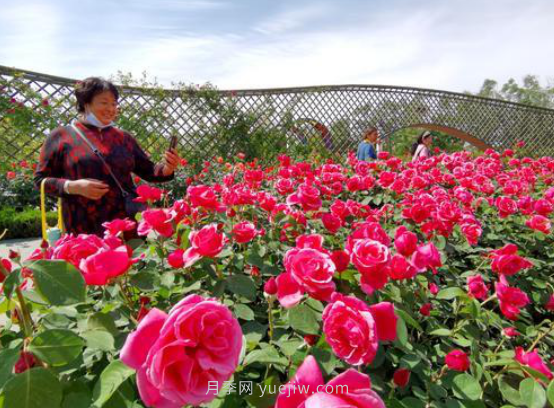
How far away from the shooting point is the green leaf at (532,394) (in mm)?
606

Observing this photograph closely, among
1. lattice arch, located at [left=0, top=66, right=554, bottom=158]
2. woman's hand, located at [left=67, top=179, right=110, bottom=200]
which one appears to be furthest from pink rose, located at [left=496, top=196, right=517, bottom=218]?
lattice arch, located at [left=0, top=66, right=554, bottom=158]

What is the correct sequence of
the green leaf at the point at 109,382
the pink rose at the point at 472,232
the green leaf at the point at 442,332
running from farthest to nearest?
the pink rose at the point at 472,232 < the green leaf at the point at 442,332 < the green leaf at the point at 109,382

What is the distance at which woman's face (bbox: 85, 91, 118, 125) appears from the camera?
5.97 feet

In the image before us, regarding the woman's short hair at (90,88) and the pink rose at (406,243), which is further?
the woman's short hair at (90,88)

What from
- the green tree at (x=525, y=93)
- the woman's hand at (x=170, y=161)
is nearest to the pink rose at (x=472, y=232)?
the woman's hand at (x=170, y=161)

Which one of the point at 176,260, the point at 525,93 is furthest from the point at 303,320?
the point at 525,93

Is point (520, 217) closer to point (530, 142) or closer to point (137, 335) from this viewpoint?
point (137, 335)

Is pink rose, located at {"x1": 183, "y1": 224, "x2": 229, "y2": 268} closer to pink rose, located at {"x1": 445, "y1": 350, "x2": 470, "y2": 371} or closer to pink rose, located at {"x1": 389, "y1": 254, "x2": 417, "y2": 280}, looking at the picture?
pink rose, located at {"x1": 389, "y1": 254, "x2": 417, "y2": 280}

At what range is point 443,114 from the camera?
12.9m

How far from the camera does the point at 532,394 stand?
0.62m

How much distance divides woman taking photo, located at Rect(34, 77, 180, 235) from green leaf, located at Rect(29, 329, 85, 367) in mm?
1412

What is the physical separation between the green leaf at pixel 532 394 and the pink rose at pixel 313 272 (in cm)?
40

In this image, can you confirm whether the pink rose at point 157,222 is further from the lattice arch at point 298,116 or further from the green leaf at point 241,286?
the lattice arch at point 298,116

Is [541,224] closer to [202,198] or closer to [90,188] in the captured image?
[202,198]
